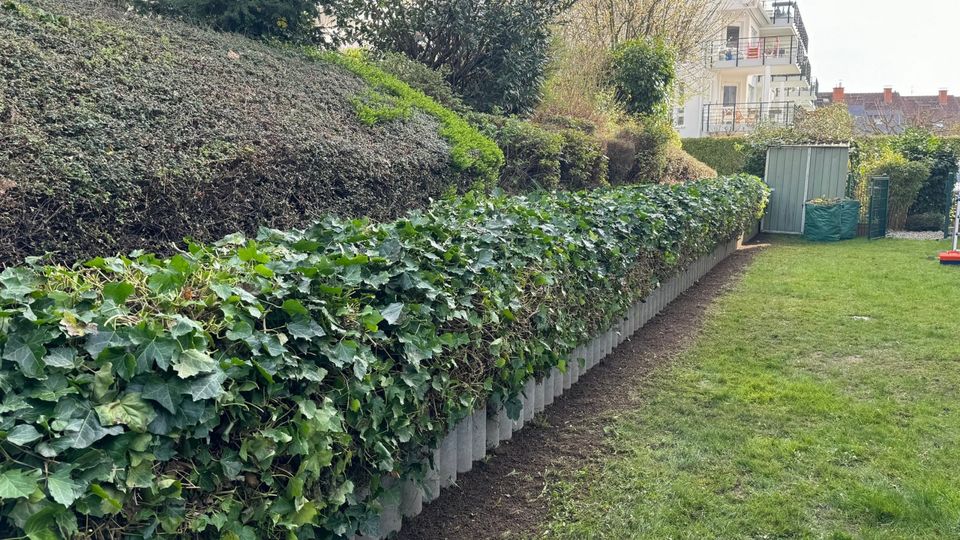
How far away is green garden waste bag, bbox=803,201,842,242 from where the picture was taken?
14.5 metres

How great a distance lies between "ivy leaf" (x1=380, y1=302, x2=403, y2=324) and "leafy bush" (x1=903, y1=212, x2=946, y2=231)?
1715 centimetres

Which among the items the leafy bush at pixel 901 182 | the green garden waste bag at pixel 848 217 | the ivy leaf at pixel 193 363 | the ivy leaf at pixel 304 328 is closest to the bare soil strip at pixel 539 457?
the ivy leaf at pixel 304 328

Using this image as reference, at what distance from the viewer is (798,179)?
1581cm

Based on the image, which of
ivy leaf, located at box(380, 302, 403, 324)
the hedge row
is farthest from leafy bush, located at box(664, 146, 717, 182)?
ivy leaf, located at box(380, 302, 403, 324)

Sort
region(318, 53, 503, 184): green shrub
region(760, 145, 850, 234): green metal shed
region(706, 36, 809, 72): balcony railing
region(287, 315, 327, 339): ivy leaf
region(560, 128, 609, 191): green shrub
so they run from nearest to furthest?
region(287, 315, 327, 339): ivy leaf, region(318, 53, 503, 184): green shrub, region(560, 128, 609, 191): green shrub, region(760, 145, 850, 234): green metal shed, region(706, 36, 809, 72): balcony railing

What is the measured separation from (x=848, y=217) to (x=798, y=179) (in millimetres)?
1601

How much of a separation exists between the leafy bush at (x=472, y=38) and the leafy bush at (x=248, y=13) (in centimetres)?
106

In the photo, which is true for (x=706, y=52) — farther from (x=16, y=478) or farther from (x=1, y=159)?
(x=16, y=478)

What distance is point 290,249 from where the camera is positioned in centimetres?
307

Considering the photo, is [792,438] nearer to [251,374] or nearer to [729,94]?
[251,374]

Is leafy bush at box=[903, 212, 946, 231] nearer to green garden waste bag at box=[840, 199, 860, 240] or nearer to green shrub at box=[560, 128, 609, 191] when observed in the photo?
green garden waste bag at box=[840, 199, 860, 240]

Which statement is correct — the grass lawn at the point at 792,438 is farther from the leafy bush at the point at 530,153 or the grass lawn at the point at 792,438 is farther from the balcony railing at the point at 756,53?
the balcony railing at the point at 756,53

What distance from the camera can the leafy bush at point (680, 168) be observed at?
14.2 metres

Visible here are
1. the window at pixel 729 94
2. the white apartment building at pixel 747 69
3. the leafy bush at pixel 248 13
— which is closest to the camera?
the leafy bush at pixel 248 13
